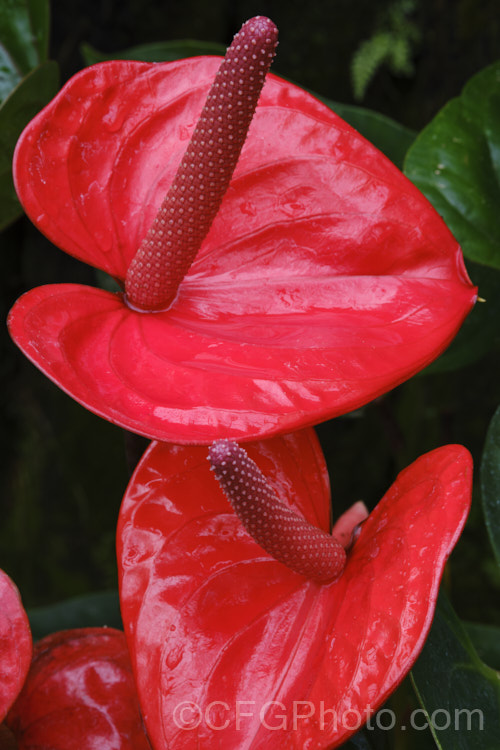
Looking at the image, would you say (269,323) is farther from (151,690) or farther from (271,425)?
(151,690)

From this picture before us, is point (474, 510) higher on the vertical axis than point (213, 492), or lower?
lower

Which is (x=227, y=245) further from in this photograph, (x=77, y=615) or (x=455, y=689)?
(x=77, y=615)

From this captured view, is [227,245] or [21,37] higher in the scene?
[21,37]

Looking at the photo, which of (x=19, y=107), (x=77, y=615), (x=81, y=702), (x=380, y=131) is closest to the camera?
(x=81, y=702)

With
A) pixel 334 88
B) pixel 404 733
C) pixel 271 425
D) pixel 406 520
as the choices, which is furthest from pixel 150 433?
pixel 334 88

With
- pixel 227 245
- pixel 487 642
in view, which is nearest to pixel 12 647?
pixel 227 245

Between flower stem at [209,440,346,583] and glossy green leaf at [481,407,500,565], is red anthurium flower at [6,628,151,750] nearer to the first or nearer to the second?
flower stem at [209,440,346,583]
